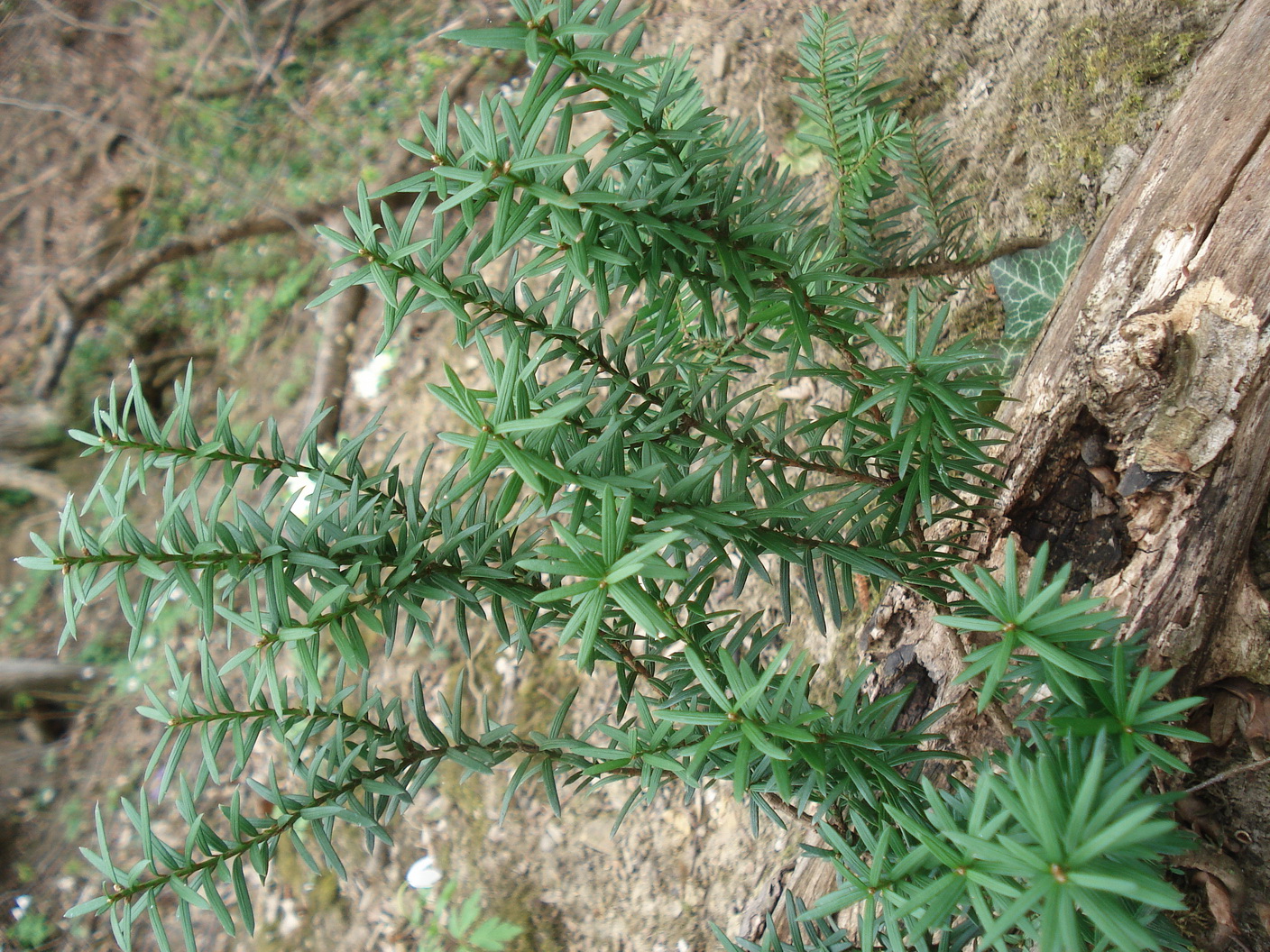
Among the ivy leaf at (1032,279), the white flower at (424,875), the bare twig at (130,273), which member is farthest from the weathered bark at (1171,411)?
the bare twig at (130,273)

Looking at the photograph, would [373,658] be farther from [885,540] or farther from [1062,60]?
[1062,60]

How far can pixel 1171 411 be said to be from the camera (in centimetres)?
119

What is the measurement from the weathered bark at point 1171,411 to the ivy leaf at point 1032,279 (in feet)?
0.71

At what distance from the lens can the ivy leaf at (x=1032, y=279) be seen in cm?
161

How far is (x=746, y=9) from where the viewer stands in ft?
8.64

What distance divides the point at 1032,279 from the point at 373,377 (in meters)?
3.12

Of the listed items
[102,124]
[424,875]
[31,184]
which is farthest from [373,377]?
[31,184]

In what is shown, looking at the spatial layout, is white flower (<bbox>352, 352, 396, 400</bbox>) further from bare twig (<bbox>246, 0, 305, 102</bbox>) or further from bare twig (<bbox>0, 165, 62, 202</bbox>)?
bare twig (<bbox>0, 165, 62, 202</bbox>)

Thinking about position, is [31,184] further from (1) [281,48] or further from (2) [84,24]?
(1) [281,48]

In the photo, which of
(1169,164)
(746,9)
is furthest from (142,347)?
(1169,164)

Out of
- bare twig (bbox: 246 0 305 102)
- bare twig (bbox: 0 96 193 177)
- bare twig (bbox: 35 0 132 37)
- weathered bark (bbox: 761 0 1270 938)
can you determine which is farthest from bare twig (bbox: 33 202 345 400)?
weathered bark (bbox: 761 0 1270 938)

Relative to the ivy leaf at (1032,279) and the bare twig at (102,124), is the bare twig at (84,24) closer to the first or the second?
the bare twig at (102,124)

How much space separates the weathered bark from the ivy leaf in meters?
0.22

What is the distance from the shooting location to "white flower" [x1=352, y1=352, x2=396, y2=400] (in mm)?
3818
